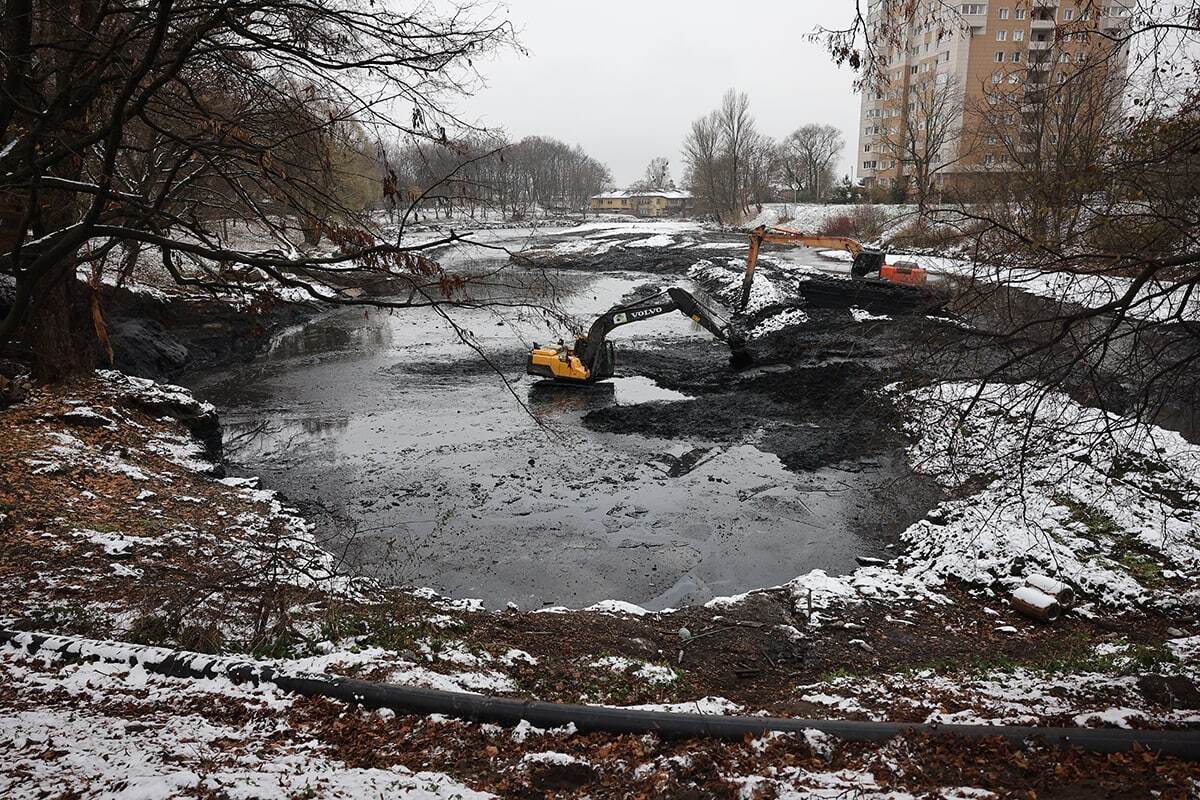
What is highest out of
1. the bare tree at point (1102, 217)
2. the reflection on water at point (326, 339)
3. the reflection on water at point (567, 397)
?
the bare tree at point (1102, 217)

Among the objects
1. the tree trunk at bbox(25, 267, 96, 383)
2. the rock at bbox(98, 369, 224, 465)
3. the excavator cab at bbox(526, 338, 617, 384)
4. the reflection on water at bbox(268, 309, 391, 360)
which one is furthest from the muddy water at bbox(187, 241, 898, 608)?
the reflection on water at bbox(268, 309, 391, 360)

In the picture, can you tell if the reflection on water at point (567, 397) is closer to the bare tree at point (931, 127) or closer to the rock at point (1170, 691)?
the rock at point (1170, 691)

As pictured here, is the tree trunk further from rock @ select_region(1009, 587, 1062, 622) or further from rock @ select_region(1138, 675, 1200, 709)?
rock @ select_region(1138, 675, 1200, 709)

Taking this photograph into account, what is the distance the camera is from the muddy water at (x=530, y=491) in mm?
9844

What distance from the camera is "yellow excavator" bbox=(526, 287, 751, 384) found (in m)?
18.2

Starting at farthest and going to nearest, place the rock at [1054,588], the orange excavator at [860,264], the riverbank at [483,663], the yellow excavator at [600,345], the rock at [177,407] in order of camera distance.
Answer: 1. the orange excavator at [860,264]
2. the yellow excavator at [600,345]
3. the rock at [177,407]
4. the rock at [1054,588]
5. the riverbank at [483,663]

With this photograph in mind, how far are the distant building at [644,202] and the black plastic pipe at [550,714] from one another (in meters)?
147

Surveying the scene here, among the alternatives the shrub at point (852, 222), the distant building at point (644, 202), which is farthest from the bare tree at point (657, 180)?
the shrub at point (852, 222)

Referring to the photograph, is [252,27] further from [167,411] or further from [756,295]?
[756,295]

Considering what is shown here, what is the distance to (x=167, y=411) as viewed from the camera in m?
13.1

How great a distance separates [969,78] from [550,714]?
61.6m

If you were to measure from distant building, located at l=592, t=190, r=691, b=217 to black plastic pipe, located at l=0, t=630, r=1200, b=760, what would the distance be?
146721 millimetres

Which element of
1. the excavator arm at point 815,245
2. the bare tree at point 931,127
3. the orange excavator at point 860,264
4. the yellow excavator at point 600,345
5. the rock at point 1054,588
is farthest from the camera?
the bare tree at point 931,127

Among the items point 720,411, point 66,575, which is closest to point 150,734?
point 66,575
